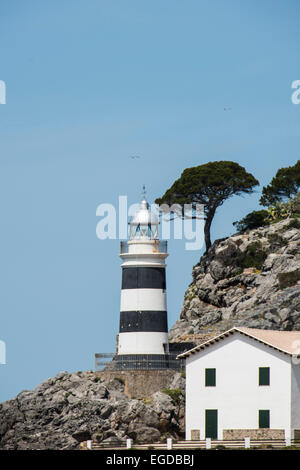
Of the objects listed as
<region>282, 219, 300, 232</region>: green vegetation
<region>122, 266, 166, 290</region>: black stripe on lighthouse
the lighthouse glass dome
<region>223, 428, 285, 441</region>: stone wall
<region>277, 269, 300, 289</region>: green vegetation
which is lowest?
<region>223, 428, 285, 441</region>: stone wall

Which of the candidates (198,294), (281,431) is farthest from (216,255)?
(281,431)

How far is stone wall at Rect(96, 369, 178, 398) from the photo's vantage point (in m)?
87.6

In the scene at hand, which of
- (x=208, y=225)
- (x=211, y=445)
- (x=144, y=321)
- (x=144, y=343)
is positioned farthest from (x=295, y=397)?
(x=208, y=225)

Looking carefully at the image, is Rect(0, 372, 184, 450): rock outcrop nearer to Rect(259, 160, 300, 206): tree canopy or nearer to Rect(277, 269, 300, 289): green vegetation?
Rect(277, 269, 300, 289): green vegetation

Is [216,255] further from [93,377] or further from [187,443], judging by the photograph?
[187,443]

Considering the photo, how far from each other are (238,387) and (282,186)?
39789 mm

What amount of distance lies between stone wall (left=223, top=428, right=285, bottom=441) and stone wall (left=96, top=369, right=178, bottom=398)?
11554mm

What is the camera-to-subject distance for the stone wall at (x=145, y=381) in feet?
287

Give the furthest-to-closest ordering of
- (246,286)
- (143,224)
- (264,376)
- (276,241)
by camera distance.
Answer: (276,241) < (246,286) < (143,224) < (264,376)

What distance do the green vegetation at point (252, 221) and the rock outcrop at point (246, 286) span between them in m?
2.10

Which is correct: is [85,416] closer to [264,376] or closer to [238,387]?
[238,387]

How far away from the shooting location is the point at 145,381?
87750mm

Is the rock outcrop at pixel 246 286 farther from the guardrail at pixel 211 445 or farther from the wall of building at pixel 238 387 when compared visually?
the guardrail at pixel 211 445

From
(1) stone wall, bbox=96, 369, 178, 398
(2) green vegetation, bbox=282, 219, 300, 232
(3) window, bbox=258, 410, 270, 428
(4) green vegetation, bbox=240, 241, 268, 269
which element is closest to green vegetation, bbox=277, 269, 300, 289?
(4) green vegetation, bbox=240, 241, 268, 269
